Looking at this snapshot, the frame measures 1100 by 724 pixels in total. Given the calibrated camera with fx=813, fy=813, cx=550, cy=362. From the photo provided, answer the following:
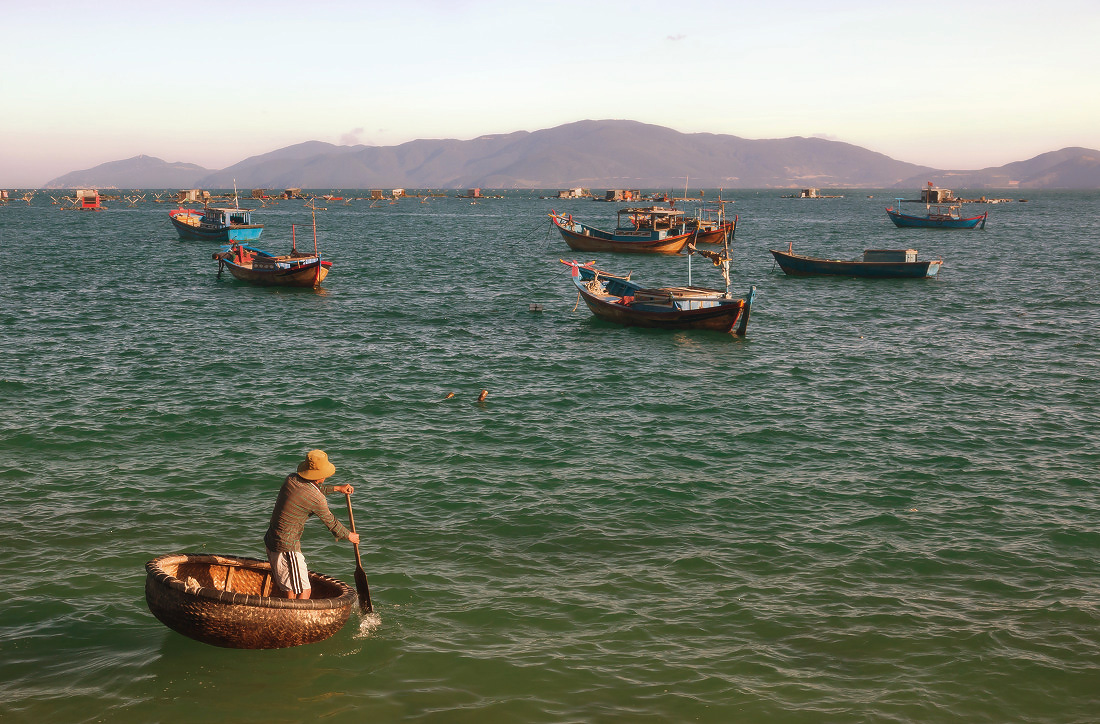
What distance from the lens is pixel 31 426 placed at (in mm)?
19203

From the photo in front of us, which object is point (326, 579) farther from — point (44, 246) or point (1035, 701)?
point (44, 246)

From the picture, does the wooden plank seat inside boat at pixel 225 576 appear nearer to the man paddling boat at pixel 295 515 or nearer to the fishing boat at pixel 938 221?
the man paddling boat at pixel 295 515

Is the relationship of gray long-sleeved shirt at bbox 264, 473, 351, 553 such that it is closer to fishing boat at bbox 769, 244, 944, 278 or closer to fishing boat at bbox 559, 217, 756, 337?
fishing boat at bbox 559, 217, 756, 337

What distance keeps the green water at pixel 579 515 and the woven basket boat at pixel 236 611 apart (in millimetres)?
409

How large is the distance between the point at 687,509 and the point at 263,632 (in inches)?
316

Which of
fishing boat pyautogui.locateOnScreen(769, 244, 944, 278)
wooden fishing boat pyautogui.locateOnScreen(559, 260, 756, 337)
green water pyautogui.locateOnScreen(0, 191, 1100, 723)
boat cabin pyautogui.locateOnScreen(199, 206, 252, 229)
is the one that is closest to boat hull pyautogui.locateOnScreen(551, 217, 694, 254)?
fishing boat pyautogui.locateOnScreen(769, 244, 944, 278)

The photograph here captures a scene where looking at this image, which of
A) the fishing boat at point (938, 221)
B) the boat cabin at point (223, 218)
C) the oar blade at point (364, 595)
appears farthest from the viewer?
the fishing boat at point (938, 221)

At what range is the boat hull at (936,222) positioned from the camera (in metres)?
95.4

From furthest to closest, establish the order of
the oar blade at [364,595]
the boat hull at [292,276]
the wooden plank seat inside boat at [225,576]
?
1. the boat hull at [292,276]
2. the oar blade at [364,595]
3. the wooden plank seat inside boat at [225,576]

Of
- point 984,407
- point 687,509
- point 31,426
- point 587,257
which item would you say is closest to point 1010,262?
point 587,257

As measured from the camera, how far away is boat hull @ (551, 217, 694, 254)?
6719 cm

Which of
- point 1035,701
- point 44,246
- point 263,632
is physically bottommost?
point 1035,701

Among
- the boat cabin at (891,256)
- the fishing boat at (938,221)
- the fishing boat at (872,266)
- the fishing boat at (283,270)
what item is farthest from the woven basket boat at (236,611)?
the fishing boat at (938,221)

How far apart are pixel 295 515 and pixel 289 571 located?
2.63 feet
